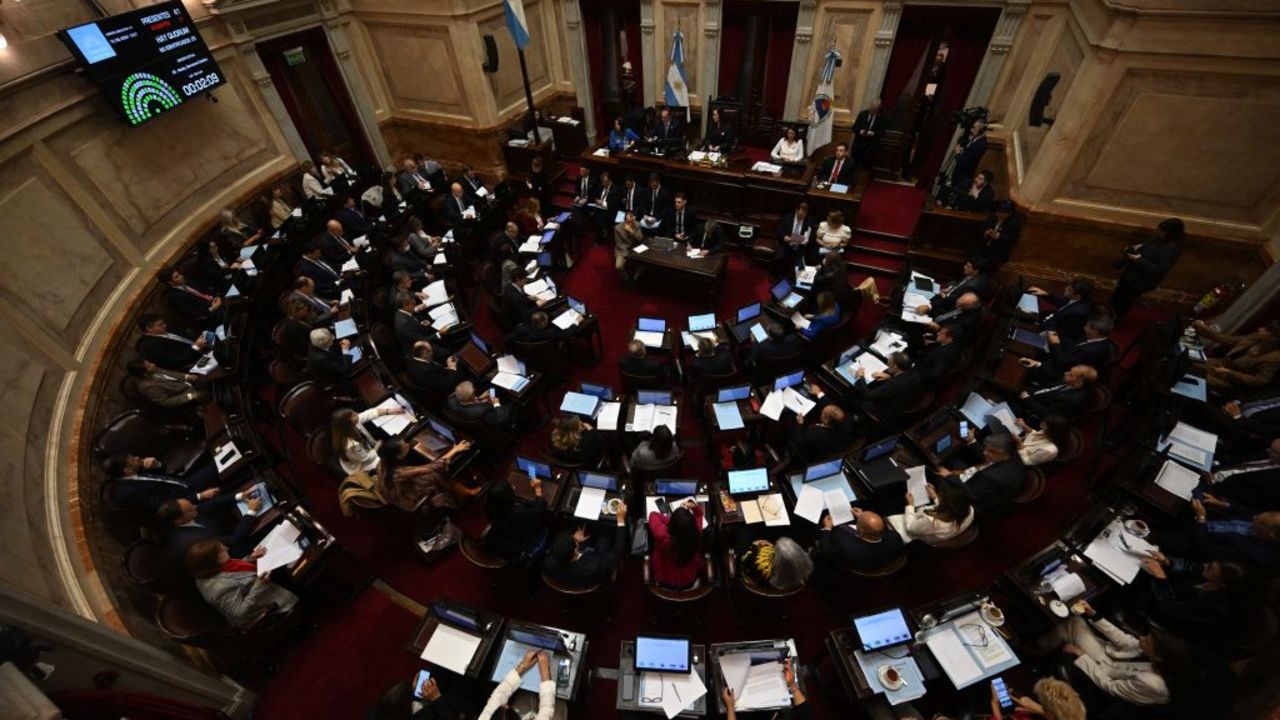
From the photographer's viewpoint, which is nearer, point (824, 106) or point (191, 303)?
point (191, 303)

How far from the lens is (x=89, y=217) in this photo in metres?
6.96

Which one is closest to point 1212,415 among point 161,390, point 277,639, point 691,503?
point 691,503

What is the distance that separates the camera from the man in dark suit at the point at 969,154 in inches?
322

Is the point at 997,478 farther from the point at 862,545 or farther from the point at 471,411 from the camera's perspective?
the point at 471,411

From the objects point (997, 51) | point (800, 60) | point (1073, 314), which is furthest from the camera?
point (800, 60)

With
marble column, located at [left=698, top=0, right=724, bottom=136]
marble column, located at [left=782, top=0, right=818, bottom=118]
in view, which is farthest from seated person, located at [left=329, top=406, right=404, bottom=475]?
marble column, located at [left=782, top=0, right=818, bottom=118]

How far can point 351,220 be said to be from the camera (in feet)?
31.0

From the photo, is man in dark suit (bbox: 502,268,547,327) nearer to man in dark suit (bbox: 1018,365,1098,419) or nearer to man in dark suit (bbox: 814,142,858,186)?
man in dark suit (bbox: 814,142,858,186)

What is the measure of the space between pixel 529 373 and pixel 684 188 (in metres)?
5.15

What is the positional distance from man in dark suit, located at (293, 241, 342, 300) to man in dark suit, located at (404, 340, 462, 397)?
3.03 m

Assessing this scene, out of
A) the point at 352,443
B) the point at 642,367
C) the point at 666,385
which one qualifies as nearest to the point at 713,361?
the point at 666,385

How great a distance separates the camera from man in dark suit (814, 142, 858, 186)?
28.8 feet

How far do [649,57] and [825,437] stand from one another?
9658 mm

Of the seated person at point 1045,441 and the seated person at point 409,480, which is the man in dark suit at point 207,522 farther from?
the seated person at point 1045,441
